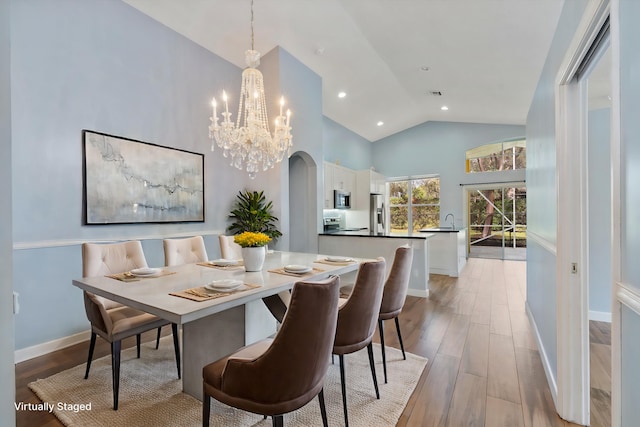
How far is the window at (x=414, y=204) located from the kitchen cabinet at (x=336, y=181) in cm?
237

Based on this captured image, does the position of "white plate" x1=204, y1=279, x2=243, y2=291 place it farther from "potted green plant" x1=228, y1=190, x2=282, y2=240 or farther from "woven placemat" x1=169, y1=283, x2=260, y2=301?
"potted green plant" x1=228, y1=190, x2=282, y2=240

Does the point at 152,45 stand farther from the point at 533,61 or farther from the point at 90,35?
the point at 533,61

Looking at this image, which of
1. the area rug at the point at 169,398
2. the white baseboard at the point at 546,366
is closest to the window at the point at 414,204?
the white baseboard at the point at 546,366

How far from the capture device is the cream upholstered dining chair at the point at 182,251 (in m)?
2.82

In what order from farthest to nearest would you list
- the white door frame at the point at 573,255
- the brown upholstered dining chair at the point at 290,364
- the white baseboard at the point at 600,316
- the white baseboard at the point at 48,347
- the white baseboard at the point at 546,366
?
the white baseboard at the point at 600,316, the white baseboard at the point at 48,347, the white baseboard at the point at 546,366, the white door frame at the point at 573,255, the brown upholstered dining chair at the point at 290,364

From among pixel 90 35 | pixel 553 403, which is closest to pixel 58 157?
pixel 90 35

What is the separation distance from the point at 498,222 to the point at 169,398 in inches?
332

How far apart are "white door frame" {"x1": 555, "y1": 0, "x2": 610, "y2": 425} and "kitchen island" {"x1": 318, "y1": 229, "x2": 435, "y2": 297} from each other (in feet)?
8.38

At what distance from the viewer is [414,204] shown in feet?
29.6

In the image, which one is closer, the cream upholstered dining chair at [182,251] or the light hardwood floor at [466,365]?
the light hardwood floor at [466,365]

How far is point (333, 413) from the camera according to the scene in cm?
184

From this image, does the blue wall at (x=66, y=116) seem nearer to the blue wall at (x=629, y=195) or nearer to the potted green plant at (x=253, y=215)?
the potted green plant at (x=253, y=215)

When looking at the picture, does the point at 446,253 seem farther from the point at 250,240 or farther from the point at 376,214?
the point at 250,240

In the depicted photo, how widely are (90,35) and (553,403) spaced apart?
4912 millimetres
